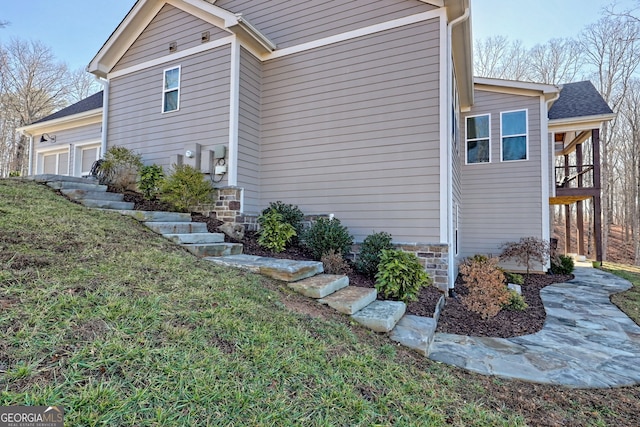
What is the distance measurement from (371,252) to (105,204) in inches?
186

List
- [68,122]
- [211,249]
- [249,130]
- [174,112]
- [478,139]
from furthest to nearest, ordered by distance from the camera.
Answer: [68,122], [478,139], [174,112], [249,130], [211,249]

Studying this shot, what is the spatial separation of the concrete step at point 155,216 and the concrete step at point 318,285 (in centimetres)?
284

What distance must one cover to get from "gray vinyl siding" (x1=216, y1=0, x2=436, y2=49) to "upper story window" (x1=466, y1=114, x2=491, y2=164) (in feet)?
16.0

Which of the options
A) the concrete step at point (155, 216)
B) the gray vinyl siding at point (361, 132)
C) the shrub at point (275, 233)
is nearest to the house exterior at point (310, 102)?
the gray vinyl siding at point (361, 132)

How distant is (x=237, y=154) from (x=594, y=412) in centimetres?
610

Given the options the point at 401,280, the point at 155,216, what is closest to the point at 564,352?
the point at 401,280

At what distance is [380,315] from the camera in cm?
353

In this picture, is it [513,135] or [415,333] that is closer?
[415,333]

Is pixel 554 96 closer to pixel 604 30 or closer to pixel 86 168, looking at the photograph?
pixel 604 30

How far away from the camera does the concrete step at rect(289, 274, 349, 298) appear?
3.75m

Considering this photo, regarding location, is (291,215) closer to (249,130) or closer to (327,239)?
(327,239)

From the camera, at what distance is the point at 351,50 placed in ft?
20.8

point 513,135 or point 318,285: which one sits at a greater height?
point 513,135

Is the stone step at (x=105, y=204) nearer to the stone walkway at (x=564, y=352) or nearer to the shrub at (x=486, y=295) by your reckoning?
the stone walkway at (x=564, y=352)
